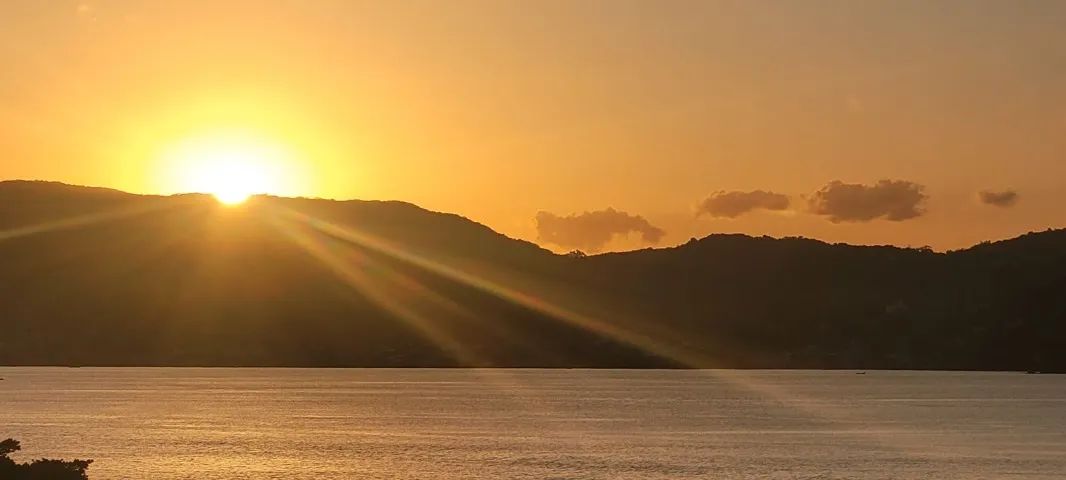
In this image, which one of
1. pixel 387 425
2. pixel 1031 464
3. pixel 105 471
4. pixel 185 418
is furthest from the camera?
pixel 185 418

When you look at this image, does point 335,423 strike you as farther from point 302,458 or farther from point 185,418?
point 302,458

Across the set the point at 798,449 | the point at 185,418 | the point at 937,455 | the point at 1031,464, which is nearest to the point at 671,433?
the point at 798,449

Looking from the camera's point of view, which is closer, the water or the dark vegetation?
the dark vegetation

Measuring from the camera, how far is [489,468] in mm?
120000

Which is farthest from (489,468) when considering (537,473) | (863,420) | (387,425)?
(863,420)

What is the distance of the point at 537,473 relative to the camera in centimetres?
11525

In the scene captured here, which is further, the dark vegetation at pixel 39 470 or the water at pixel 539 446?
the water at pixel 539 446

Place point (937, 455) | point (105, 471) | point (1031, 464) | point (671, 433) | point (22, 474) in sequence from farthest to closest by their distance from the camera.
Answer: point (671, 433) < point (937, 455) < point (1031, 464) < point (105, 471) < point (22, 474)

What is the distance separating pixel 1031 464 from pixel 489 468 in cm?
4763

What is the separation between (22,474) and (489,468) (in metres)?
47.0

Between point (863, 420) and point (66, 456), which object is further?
point (863, 420)

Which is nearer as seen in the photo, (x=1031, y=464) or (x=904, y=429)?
(x=1031, y=464)

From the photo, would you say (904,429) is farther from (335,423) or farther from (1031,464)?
(335,423)

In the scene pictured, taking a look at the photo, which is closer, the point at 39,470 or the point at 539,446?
the point at 39,470
